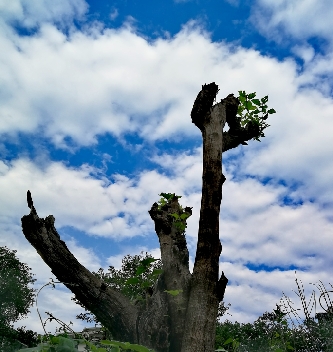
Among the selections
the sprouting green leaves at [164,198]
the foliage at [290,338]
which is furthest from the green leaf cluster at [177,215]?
the foliage at [290,338]

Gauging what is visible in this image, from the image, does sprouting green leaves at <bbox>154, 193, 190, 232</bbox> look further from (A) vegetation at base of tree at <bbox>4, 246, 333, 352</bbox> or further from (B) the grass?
(B) the grass

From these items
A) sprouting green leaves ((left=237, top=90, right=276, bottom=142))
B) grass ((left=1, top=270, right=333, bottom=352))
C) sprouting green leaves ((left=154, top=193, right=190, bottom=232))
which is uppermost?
sprouting green leaves ((left=237, top=90, right=276, bottom=142))

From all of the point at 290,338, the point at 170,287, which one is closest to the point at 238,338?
the point at 290,338

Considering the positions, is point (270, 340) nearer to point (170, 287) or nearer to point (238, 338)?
point (238, 338)

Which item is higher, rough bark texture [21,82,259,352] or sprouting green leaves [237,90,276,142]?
sprouting green leaves [237,90,276,142]

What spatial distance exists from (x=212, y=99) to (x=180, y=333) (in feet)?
13.2

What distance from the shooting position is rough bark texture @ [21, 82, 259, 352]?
570 centimetres

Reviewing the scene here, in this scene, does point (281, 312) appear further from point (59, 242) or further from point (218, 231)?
point (59, 242)

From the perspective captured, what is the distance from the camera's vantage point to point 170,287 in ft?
20.3

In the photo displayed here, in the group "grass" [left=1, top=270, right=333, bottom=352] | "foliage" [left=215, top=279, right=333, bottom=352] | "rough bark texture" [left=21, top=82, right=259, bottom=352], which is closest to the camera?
"grass" [left=1, top=270, right=333, bottom=352]

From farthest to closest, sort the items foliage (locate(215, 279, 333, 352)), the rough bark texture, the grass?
foliage (locate(215, 279, 333, 352)), the rough bark texture, the grass

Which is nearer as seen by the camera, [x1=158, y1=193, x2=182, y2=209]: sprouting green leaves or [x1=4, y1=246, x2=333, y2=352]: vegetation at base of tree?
[x1=4, y1=246, x2=333, y2=352]: vegetation at base of tree

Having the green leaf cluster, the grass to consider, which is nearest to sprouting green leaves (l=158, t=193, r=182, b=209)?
the green leaf cluster

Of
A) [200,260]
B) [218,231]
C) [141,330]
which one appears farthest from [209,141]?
[141,330]
